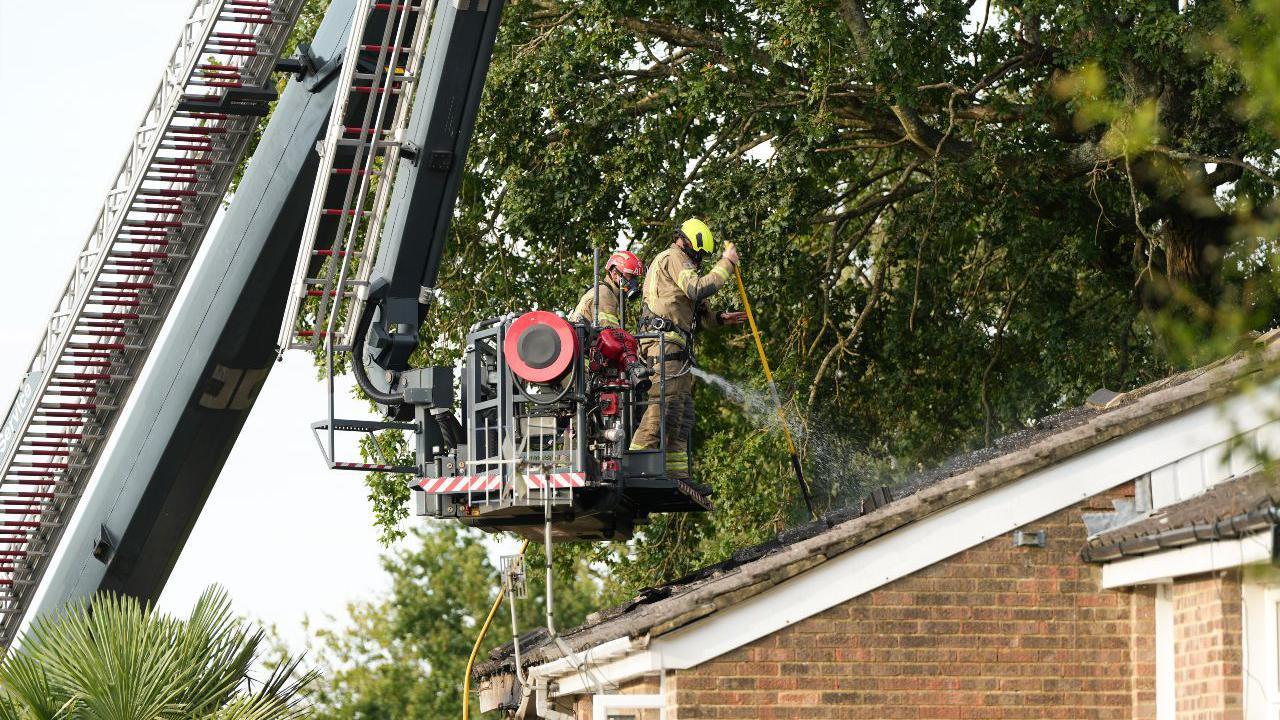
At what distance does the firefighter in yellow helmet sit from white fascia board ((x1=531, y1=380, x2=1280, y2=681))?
3.81 m

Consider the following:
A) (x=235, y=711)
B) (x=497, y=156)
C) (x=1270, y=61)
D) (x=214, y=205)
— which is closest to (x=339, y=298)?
(x=214, y=205)

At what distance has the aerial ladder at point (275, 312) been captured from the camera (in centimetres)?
1316

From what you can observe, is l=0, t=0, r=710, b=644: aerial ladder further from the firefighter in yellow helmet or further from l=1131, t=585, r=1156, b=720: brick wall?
l=1131, t=585, r=1156, b=720: brick wall

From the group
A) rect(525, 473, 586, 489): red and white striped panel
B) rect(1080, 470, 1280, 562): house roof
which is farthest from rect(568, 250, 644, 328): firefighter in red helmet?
rect(1080, 470, 1280, 562): house roof

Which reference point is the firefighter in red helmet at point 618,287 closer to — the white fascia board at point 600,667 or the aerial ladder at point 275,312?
the aerial ladder at point 275,312

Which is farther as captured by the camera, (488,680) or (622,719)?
(488,680)

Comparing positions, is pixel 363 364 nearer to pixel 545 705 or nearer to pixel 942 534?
pixel 545 705

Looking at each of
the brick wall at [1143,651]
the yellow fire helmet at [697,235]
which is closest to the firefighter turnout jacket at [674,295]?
the yellow fire helmet at [697,235]

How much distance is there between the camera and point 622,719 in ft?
35.5

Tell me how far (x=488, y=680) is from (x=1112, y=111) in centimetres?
1076

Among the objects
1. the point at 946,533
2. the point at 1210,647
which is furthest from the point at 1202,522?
the point at 946,533

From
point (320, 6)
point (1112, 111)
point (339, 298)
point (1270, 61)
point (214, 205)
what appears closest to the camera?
point (1270, 61)

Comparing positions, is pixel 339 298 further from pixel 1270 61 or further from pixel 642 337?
pixel 1270 61

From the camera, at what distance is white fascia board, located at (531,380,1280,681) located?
9.57 metres
